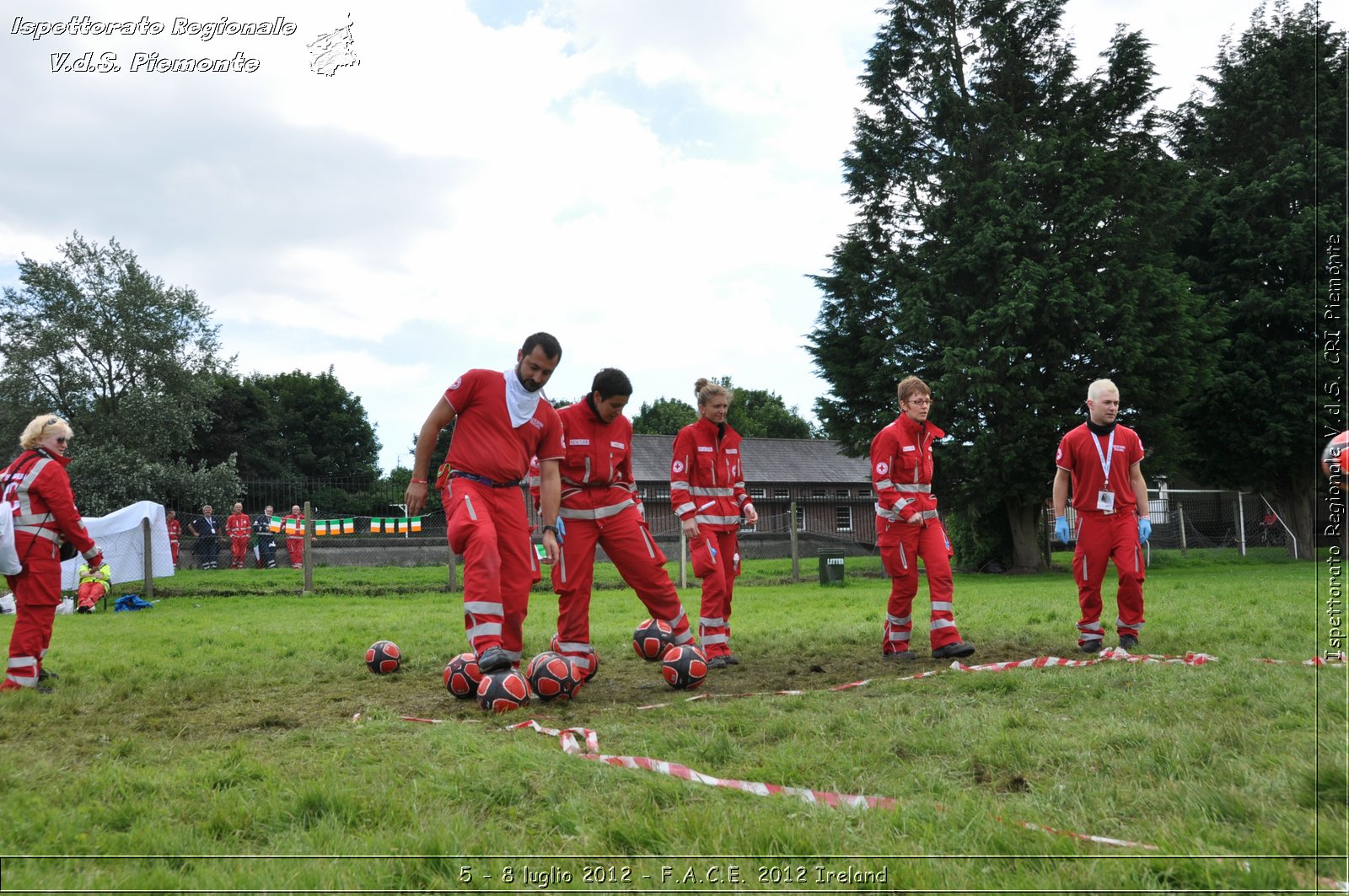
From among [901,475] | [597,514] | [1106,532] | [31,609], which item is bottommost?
[31,609]

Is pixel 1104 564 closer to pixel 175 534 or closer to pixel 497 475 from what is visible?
pixel 497 475

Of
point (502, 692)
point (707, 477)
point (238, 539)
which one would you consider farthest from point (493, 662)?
point (238, 539)

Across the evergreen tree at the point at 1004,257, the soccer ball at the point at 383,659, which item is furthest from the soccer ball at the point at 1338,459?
the evergreen tree at the point at 1004,257

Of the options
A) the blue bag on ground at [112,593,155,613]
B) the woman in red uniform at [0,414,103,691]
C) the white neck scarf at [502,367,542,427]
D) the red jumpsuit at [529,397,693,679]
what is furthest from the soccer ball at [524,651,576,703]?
the blue bag on ground at [112,593,155,613]

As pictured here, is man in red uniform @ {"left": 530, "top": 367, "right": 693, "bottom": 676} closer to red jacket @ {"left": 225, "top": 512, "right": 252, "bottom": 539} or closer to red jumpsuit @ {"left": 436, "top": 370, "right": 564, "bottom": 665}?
red jumpsuit @ {"left": 436, "top": 370, "right": 564, "bottom": 665}

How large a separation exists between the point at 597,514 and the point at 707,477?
1.42 metres

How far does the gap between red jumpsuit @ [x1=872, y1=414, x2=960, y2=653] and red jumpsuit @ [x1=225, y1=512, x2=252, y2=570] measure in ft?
63.9

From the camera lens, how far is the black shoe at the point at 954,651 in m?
7.77

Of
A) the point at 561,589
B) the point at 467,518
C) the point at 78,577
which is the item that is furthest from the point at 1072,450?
the point at 78,577

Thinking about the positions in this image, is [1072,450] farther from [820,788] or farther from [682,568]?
[682,568]

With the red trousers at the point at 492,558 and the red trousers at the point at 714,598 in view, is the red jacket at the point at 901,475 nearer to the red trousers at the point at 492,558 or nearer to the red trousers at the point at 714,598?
the red trousers at the point at 714,598

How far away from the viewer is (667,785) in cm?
384

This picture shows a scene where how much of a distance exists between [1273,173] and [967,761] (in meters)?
28.1

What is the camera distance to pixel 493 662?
6.14 metres
